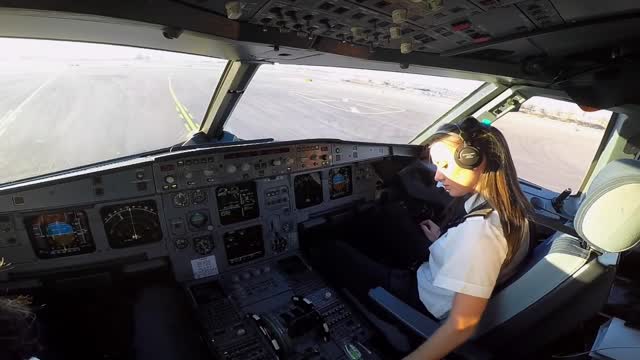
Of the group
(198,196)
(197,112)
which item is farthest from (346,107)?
(198,196)

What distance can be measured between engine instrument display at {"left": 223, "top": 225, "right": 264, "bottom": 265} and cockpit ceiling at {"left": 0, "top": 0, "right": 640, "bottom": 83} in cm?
120

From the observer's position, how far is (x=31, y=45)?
1451mm

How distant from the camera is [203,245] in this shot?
2.29 metres

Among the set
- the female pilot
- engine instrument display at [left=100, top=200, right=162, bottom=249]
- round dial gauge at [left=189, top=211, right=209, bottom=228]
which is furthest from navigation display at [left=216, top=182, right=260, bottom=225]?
the female pilot

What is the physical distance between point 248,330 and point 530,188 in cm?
269

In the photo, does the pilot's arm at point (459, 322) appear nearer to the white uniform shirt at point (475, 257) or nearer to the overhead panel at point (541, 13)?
the white uniform shirt at point (475, 257)

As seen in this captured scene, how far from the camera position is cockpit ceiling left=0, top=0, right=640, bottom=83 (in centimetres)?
115

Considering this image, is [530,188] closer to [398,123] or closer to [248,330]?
[398,123]

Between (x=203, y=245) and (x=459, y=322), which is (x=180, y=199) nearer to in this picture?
(x=203, y=245)

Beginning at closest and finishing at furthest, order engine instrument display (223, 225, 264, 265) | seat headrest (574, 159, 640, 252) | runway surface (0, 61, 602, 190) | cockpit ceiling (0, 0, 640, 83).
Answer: seat headrest (574, 159, 640, 252) < cockpit ceiling (0, 0, 640, 83) < engine instrument display (223, 225, 264, 265) < runway surface (0, 61, 602, 190)

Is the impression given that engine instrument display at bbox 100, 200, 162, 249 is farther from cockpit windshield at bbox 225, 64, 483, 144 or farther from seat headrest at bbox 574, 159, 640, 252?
seat headrest at bbox 574, 159, 640, 252

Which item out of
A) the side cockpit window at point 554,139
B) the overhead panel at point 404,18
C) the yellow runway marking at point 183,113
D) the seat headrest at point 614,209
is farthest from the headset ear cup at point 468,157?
the yellow runway marking at point 183,113

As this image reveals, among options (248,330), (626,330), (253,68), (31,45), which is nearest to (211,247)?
(248,330)

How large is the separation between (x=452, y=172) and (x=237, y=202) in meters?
1.61
